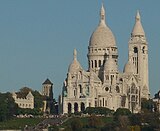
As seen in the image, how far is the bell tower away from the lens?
16006 centimetres

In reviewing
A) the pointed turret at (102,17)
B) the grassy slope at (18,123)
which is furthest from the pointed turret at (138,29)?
the grassy slope at (18,123)

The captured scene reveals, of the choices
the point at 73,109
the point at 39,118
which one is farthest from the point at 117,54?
the point at 39,118

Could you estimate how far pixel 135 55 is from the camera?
162000 mm

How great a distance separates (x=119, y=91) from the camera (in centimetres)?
15238

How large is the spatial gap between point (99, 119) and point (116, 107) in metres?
25.3

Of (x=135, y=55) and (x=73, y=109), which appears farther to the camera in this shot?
(x=135, y=55)

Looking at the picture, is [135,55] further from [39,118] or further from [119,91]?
[39,118]

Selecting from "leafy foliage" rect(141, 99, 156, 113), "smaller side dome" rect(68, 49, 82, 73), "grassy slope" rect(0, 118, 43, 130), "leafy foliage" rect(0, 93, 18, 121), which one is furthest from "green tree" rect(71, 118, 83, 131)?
"smaller side dome" rect(68, 49, 82, 73)

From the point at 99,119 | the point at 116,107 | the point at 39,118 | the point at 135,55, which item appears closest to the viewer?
the point at 99,119

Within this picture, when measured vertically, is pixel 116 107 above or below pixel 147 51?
below

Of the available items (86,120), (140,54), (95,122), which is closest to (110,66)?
(140,54)

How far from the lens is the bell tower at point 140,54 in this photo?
160062 millimetres

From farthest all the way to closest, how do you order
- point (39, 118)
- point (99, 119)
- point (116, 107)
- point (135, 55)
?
point (135, 55) < point (116, 107) < point (39, 118) < point (99, 119)

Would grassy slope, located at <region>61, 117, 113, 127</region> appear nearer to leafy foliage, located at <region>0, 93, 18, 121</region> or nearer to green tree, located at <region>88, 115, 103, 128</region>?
green tree, located at <region>88, 115, 103, 128</region>
